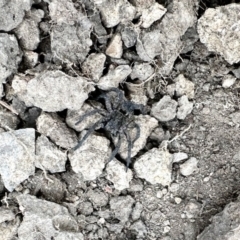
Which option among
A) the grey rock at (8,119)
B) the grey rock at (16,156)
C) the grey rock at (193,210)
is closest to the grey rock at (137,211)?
the grey rock at (193,210)

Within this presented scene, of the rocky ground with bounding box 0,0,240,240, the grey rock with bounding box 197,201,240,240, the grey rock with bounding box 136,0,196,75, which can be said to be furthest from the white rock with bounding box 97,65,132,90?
the grey rock with bounding box 197,201,240,240

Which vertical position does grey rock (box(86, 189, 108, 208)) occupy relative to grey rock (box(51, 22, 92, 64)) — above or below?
below

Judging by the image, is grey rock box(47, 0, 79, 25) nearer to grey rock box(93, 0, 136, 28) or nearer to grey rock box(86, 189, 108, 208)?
grey rock box(93, 0, 136, 28)

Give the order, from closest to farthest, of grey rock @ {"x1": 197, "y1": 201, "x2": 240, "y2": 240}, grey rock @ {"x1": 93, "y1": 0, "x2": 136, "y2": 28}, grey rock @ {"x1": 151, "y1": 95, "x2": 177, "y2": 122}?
1. grey rock @ {"x1": 197, "y1": 201, "x2": 240, "y2": 240}
2. grey rock @ {"x1": 93, "y1": 0, "x2": 136, "y2": 28}
3. grey rock @ {"x1": 151, "y1": 95, "x2": 177, "y2": 122}

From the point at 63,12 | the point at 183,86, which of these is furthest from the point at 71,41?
the point at 183,86

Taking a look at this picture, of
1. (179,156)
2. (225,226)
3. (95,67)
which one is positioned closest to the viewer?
(225,226)

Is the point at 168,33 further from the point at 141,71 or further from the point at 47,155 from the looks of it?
the point at 47,155

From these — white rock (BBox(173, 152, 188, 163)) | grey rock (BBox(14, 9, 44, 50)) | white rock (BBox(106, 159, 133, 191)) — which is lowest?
white rock (BBox(106, 159, 133, 191))
